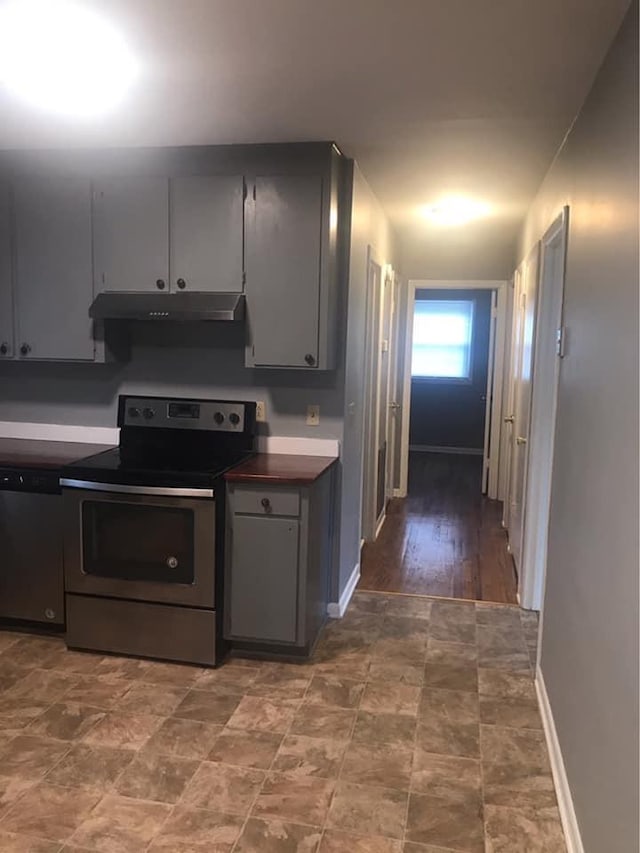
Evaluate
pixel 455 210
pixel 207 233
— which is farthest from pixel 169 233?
pixel 455 210

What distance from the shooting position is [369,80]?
2.36 meters

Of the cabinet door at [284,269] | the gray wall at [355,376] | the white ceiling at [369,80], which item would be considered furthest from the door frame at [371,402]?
the cabinet door at [284,269]

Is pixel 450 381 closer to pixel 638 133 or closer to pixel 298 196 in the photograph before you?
pixel 298 196

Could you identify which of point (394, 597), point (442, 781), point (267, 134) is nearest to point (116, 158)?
point (267, 134)

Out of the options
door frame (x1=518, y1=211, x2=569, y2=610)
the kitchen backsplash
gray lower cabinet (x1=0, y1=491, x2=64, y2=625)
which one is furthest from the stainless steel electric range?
door frame (x1=518, y1=211, x2=569, y2=610)

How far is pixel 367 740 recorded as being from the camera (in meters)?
2.54

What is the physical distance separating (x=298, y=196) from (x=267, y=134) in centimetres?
30

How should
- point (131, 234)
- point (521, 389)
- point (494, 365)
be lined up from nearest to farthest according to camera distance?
1. point (131, 234)
2. point (521, 389)
3. point (494, 365)

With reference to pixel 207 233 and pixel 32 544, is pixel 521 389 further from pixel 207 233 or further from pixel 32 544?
pixel 32 544

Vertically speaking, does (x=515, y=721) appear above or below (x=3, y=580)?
below

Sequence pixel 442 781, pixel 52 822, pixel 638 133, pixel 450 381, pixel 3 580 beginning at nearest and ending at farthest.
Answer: pixel 638 133, pixel 52 822, pixel 442 781, pixel 3 580, pixel 450 381

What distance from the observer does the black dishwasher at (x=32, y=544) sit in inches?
125

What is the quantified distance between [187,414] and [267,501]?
0.74 meters

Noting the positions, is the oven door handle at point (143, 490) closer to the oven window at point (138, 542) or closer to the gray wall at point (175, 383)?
the oven window at point (138, 542)
